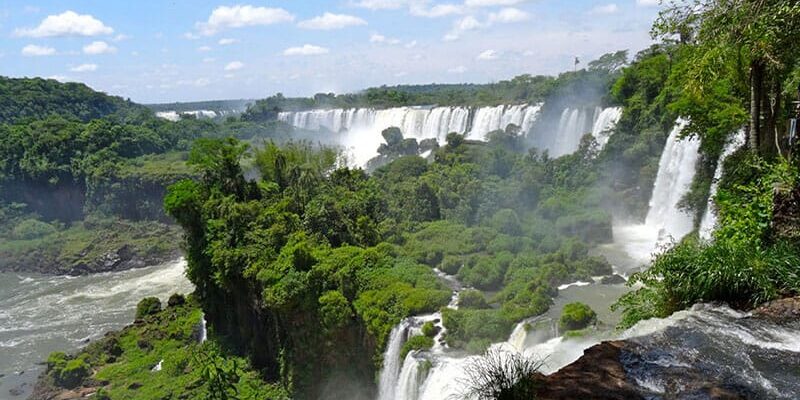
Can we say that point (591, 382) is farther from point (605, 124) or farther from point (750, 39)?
point (605, 124)

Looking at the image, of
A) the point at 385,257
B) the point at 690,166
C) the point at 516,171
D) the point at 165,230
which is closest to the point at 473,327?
the point at 385,257

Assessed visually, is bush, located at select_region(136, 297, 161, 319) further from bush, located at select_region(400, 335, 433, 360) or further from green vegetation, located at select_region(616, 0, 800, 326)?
green vegetation, located at select_region(616, 0, 800, 326)

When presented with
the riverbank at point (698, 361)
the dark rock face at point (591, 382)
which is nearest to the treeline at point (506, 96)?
the riverbank at point (698, 361)

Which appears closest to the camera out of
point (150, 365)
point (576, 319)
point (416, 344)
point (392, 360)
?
point (576, 319)

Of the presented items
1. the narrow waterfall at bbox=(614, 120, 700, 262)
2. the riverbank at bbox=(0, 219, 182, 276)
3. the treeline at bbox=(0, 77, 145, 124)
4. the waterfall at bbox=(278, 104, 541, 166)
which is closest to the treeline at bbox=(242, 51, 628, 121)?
the waterfall at bbox=(278, 104, 541, 166)

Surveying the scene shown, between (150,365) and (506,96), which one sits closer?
(150,365)

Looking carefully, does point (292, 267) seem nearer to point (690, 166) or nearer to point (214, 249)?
point (214, 249)

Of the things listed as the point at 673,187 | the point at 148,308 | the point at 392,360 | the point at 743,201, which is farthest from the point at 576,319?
the point at 148,308
